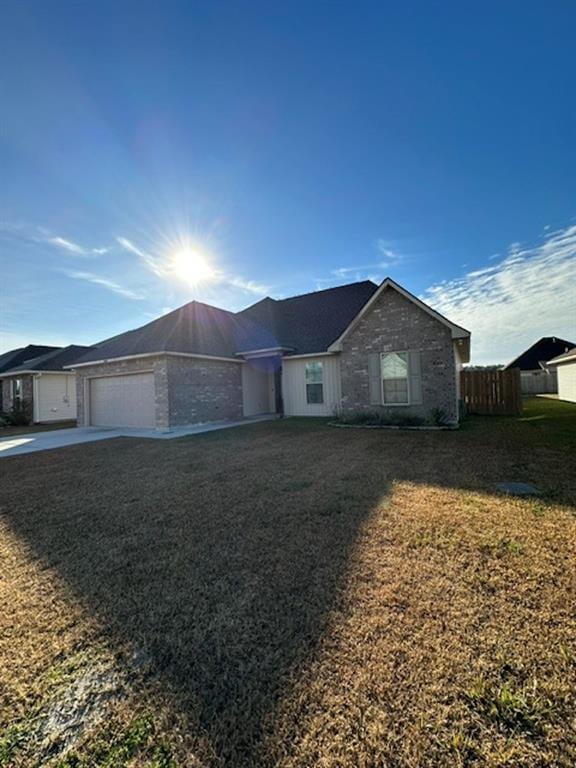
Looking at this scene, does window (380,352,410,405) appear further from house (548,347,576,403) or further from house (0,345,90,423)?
house (0,345,90,423)

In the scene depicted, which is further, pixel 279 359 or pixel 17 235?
pixel 279 359

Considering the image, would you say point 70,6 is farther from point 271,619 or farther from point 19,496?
point 271,619

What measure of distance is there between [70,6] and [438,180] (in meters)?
10.2

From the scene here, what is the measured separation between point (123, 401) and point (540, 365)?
35.4 meters

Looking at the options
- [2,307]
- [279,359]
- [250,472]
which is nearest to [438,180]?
[279,359]

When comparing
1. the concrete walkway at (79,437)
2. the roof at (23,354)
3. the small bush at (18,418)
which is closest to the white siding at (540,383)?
the concrete walkway at (79,437)

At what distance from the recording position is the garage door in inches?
533

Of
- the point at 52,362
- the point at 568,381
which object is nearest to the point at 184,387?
the point at 52,362

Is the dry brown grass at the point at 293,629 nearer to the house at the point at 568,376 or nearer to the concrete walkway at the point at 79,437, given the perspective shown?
the concrete walkway at the point at 79,437

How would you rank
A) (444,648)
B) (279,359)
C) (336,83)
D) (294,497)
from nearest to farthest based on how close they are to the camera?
1. (444,648)
2. (294,497)
3. (336,83)
4. (279,359)

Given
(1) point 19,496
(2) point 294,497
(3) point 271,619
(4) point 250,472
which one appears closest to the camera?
(3) point 271,619

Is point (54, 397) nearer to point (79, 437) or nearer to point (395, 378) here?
point (79, 437)

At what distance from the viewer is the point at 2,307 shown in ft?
54.7

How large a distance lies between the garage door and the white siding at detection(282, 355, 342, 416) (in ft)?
19.5
